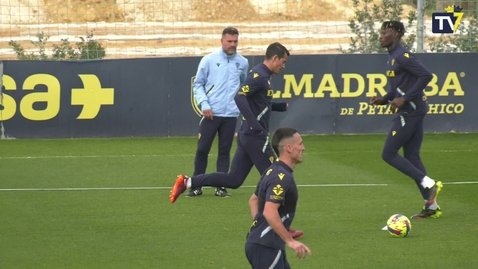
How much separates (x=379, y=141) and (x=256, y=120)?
882 centimetres

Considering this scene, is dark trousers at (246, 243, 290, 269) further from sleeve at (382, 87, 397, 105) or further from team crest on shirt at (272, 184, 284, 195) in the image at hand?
sleeve at (382, 87, 397, 105)

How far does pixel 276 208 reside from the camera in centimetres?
667

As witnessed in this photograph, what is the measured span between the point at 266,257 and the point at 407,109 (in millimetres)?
4825

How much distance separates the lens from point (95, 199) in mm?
12398

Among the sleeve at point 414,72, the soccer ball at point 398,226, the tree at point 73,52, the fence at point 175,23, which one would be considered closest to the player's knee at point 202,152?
the sleeve at point 414,72

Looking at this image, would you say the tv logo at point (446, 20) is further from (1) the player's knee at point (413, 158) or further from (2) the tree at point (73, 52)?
(1) the player's knee at point (413, 158)

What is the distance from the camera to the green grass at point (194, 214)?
906 cm

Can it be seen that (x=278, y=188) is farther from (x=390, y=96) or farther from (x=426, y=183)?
(x=390, y=96)

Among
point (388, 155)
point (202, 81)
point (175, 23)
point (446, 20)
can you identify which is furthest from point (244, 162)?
point (175, 23)

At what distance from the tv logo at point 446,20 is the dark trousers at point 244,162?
1252cm

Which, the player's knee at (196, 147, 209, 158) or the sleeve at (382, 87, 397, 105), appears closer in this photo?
the sleeve at (382, 87, 397, 105)

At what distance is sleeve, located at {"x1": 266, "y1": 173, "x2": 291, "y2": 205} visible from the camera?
670cm

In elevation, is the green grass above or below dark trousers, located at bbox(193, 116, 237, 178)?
below

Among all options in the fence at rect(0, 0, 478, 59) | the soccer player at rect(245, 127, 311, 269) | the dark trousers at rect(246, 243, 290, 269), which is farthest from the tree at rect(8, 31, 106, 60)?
the dark trousers at rect(246, 243, 290, 269)
